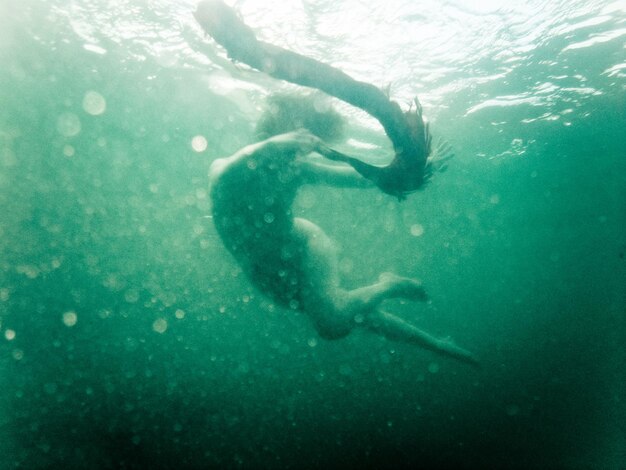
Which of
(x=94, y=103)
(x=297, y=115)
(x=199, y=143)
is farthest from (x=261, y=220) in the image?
(x=199, y=143)

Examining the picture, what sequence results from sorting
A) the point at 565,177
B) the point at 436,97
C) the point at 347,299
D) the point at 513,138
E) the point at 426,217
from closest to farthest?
the point at 347,299 < the point at 436,97 < the point at 513,138 < the point at 565,177 < the point at 426,217

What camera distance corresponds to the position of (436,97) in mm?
12477

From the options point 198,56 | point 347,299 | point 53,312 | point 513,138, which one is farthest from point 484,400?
point 53,312

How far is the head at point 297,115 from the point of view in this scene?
3.86 metres

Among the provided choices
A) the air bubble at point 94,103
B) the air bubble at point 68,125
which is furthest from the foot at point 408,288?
the air bubble at point 68,125

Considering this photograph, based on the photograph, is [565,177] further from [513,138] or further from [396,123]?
[396,123]

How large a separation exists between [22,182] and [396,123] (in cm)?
2755

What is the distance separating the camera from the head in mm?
3855

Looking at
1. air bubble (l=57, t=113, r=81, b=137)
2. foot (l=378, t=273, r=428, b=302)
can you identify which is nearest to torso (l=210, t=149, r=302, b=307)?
foot (l=378, t=273, r=428, b=302)

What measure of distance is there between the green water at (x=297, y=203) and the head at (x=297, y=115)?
4.53ft

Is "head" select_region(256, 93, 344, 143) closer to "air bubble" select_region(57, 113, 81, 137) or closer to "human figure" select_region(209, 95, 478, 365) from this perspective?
"human figure" select_region(209, 95, 478, 365)

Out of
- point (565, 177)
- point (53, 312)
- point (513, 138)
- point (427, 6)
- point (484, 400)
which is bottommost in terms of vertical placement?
point (53, 312)

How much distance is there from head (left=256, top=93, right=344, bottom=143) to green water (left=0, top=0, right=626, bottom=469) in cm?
138

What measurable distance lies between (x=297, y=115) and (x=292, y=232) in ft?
4.57
